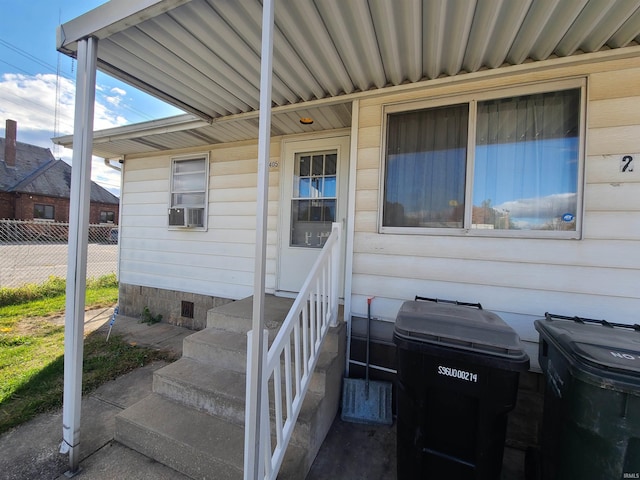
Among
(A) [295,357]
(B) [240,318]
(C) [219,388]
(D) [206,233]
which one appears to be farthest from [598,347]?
(D) [206,233]

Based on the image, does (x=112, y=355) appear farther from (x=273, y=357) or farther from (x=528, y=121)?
(x=528, y=121)

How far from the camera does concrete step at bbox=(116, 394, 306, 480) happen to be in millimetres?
1614

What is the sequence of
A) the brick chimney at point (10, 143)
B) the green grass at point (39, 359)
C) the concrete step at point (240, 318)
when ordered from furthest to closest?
1. the brick chimney at point (10, 143)
2. the concrete step at point (240, 318)
3. the green grass at point (39, 359)

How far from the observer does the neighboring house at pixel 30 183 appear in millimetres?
19625

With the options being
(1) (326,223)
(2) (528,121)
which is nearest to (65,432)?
(1) (326,223)

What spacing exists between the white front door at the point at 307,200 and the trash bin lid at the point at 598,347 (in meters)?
2.09

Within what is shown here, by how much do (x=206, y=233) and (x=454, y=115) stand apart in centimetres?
350

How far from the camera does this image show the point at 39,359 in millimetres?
3164

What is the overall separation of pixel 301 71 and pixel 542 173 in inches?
81.3

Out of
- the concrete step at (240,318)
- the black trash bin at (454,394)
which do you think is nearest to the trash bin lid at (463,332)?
the black trash bin at (454,394)

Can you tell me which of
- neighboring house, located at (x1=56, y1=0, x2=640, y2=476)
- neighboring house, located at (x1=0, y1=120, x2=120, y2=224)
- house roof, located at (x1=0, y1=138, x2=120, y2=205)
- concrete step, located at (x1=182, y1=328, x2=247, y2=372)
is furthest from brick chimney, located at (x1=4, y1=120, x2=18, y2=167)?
concrete step, located at (x1=182, y1=328, x2=247, y2=372)

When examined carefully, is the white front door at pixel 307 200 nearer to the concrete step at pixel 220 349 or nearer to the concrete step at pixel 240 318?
the concrete step at pixel 240 318

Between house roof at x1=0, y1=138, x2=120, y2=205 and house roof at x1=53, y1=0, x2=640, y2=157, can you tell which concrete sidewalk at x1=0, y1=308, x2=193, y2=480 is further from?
house roof at x1=0, y1=138, x2=120, y2=205

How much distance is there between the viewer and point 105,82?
2543 millimetres
